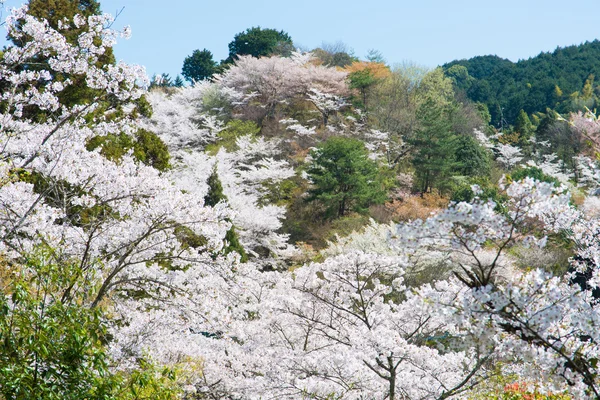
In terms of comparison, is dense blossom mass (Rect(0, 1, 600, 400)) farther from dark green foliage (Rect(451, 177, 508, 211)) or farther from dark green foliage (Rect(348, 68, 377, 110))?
dark green foliage (Rect(348, 68, 377, 110))

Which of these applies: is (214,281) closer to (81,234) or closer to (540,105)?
(81,234)

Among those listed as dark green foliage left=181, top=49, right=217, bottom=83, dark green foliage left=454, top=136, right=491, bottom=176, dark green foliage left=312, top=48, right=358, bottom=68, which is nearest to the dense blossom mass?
dark green foliage left=454, top=136, right=491, bottom=176

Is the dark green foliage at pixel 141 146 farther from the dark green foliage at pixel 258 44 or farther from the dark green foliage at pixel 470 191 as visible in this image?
the dark green foliage at pixel 258 44

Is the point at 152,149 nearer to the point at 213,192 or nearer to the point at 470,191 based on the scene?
the point at 213,192

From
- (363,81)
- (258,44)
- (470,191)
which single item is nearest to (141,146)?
(470,191)

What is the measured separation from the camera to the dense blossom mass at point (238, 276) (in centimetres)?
293

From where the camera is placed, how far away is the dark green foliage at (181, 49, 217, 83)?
49.4m

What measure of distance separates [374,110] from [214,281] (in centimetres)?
2290

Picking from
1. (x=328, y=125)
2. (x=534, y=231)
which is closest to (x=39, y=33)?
(x=534, y=231)

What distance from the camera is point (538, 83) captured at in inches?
1815

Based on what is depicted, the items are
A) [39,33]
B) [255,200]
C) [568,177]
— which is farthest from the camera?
[568,177]

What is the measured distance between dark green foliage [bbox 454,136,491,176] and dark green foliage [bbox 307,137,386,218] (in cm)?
503

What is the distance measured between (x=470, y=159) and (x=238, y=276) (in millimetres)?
19928

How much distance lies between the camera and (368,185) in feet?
72.8
